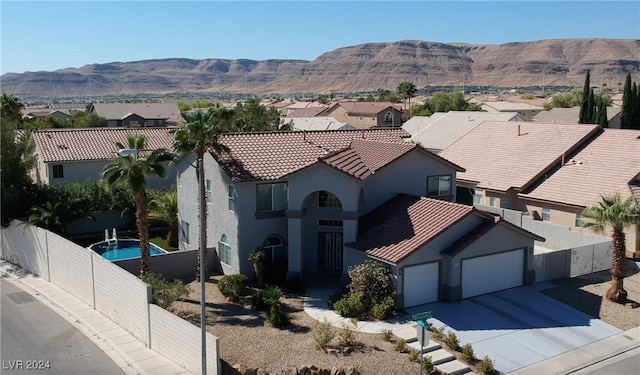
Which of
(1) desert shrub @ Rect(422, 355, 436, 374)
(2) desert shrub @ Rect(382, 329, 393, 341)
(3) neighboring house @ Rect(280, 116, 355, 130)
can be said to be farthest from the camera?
(3) neighboring house @ Rect(280, 116, 355, 130)

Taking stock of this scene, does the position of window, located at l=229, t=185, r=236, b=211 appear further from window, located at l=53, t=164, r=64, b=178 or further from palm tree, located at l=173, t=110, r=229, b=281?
window, located at l=53, t=164, r=64, b=178

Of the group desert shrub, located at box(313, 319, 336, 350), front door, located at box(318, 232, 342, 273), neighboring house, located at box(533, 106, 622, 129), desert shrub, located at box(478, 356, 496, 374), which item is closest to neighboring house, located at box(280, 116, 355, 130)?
neighboring house, located at box(533, 106, 622, 129)

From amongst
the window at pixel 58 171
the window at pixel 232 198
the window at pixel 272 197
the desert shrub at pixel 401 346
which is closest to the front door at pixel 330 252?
the window at pixel 272 197

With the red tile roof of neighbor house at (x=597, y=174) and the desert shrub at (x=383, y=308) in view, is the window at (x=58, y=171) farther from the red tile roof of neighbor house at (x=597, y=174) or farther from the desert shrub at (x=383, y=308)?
the red tile roof of neighbor house at (x=597, y=174)

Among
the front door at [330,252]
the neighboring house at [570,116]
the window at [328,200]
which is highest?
the neighboring house at [570,116]

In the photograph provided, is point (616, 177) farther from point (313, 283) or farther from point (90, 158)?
point (90, 158)

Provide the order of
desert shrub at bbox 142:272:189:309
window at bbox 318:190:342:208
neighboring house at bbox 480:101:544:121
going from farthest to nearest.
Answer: neighboring house at bbox 480:101:544:121 → window at bbox 318:190:342:208 → desert shrub at bbox 142:272:189:309

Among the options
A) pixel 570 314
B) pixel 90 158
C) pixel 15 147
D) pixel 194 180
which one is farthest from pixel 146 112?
pixel 570 314
